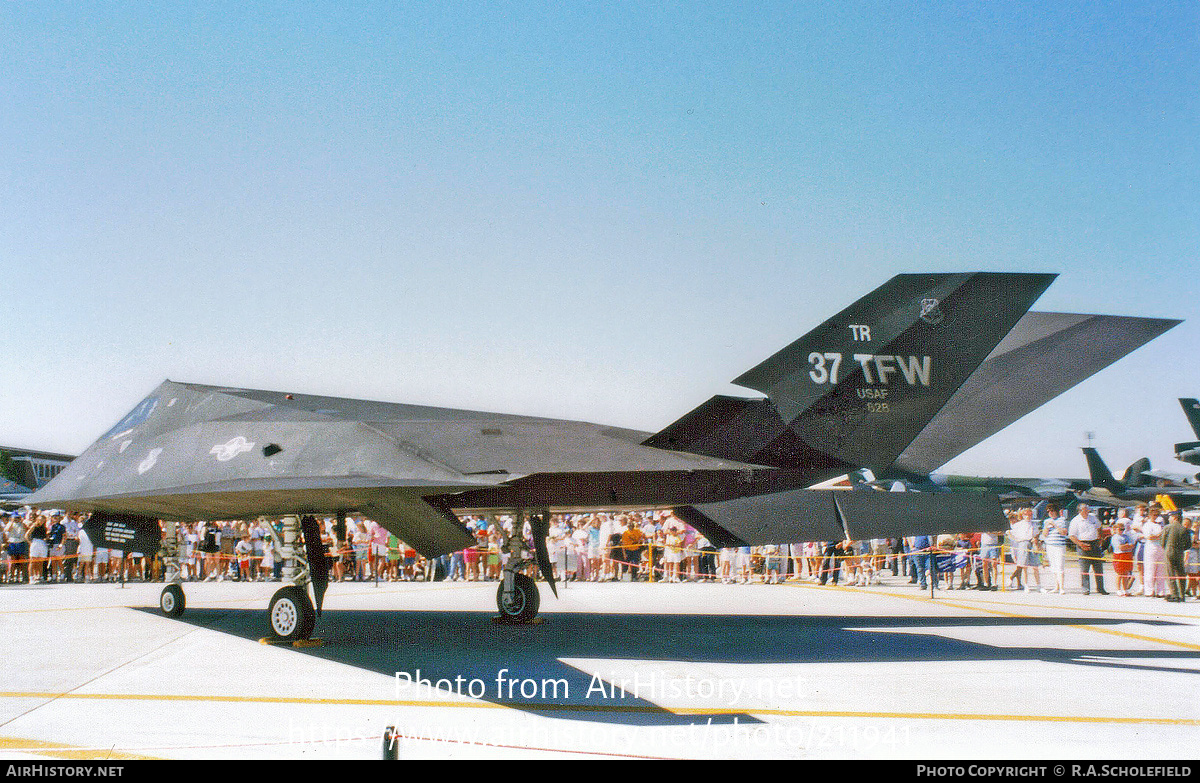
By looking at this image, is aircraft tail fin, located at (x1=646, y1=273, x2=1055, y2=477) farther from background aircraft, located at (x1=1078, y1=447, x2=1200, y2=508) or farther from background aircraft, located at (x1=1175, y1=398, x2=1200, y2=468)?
background aircraft, located at (x1=1078, y1=447, x2=1200, y2=508)

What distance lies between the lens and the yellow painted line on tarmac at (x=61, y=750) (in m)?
5.17

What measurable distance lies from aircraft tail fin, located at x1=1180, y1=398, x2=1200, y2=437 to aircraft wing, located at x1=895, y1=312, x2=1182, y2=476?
918 inches

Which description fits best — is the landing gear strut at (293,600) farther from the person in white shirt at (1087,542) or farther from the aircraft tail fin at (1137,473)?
the aircraft tail fin at (1137,473)

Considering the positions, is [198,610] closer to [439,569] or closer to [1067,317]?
[439,569]

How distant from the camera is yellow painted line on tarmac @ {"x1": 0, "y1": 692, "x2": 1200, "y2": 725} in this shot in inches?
245

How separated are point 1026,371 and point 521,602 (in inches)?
265

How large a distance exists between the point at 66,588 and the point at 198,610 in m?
7.59

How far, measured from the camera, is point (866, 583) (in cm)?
2059

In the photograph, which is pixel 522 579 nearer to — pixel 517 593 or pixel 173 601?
pixel 517 593

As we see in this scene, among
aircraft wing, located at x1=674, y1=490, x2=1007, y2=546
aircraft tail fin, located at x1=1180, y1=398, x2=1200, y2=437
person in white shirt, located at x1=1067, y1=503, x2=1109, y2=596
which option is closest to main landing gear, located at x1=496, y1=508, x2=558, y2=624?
aircraft wing, located at x1=674, y1=490, x2=1007, y2=546

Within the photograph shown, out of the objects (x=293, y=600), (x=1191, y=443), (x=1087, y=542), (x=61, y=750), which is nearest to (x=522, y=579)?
(x=293, y=600)

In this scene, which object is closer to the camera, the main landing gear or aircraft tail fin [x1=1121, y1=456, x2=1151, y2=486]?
the main landing gear

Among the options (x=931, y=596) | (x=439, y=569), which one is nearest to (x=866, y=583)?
(x=931, y=596)

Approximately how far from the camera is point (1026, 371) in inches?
391
